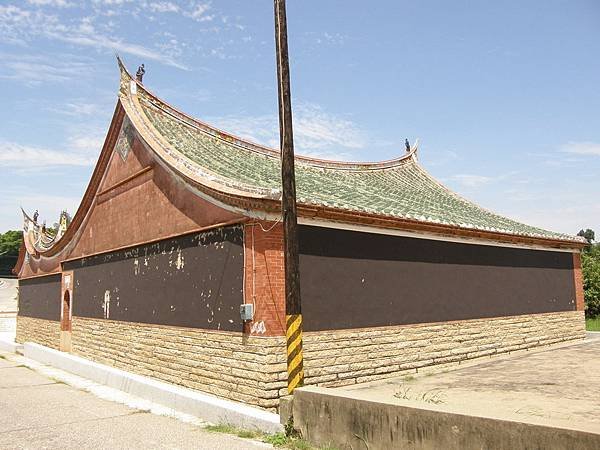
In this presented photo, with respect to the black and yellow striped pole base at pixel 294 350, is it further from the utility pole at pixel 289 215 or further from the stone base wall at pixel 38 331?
the stone base wall at pixel 38 331

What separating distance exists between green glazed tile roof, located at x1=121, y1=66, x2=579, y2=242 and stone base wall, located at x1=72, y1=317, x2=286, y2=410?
253 cm

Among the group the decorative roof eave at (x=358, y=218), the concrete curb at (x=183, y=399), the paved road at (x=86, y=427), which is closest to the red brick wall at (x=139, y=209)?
the decorative roof eave at (x=358, y=218)

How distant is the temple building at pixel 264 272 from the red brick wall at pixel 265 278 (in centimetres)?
2

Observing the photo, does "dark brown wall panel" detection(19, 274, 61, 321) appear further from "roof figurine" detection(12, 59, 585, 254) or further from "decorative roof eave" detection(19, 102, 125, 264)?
"roof figurine" detection(12, 59, 585, 254)

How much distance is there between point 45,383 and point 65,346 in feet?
13.8

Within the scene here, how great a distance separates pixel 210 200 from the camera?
30.5ft

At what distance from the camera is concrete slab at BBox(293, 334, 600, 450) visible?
4.81 meters

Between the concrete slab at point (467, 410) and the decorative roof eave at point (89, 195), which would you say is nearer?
the concrete slab at point (467, 410)

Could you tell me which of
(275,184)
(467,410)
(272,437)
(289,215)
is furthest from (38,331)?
(467,410)

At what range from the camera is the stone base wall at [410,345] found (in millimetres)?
8758

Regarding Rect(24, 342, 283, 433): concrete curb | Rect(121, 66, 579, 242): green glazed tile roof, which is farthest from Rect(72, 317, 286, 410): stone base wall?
Rect(121, 66, 579, 242): green glazed tile roof

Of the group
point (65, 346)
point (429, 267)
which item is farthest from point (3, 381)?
point (429, 267)

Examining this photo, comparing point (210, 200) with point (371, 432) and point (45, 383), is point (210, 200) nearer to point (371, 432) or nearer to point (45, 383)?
point (371, 432)

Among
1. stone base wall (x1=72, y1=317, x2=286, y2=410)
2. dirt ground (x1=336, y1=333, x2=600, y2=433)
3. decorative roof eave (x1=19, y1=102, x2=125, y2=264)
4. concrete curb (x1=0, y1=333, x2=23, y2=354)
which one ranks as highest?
decorative roof eave (x1=19, y1=102, x2=125, y2=264)
